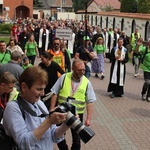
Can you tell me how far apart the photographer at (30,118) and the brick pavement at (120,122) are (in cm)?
383

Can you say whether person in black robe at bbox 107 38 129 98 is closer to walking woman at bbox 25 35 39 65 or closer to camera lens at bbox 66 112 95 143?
walking woman at bbox 25 35 39 65

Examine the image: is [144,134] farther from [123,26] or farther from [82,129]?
[123,26]

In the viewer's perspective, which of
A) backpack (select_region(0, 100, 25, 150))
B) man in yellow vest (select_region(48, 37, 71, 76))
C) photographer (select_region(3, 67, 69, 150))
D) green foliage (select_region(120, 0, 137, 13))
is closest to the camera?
photographer (select_region(3, 67, 69, 150))

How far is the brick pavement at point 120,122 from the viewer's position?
23.1 ft

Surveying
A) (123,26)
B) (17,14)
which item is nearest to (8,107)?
(123,26)

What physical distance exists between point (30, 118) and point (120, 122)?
19.1 feet

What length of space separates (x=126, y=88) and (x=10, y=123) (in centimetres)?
1024

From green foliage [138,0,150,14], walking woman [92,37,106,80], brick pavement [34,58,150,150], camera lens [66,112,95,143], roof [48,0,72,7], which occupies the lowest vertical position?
brick pavement [34,58,150,150]

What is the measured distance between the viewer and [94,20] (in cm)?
4353

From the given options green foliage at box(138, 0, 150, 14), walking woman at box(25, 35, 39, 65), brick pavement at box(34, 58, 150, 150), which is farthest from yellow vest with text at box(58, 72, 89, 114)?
green foliage at box(138, 0, 150, 14)

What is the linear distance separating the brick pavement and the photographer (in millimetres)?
3832

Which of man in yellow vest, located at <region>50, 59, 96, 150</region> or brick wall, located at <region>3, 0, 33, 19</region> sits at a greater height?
brick wall, located at <region>3, 0, 33, 19</region>

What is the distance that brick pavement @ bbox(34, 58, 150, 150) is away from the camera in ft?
23.1

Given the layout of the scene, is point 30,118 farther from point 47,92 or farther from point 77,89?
point 47,92
